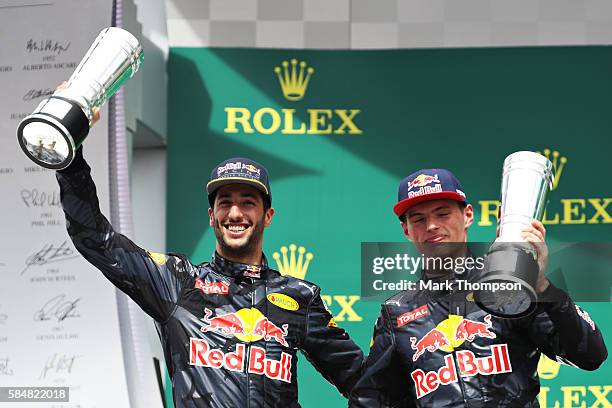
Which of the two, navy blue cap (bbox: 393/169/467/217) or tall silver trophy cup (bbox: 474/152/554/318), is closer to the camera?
tall silver trophy cup (bbox: 474/152/554/318)

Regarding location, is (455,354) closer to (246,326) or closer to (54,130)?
(246,326)

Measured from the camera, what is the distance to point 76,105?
208cm

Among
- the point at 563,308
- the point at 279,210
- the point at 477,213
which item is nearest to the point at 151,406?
the point at 279,210

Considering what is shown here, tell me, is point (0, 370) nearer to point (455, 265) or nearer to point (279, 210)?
point (279, 210)

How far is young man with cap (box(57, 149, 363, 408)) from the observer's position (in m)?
2.33

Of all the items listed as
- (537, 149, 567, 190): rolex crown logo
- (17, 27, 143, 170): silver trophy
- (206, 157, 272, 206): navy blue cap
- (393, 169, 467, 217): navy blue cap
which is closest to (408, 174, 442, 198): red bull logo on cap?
(393, 169, 467, 217): navy blue cap

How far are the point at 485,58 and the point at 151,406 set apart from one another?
1.92 m

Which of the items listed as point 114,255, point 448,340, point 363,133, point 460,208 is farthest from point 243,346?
point 363,133
